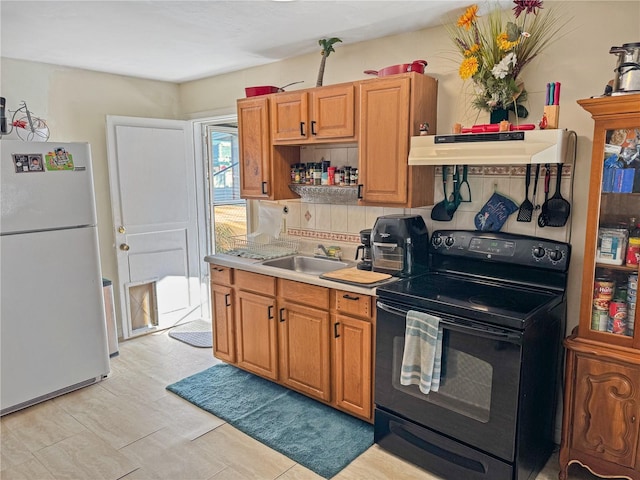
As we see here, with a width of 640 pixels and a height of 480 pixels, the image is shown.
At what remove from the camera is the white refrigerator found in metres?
2.72

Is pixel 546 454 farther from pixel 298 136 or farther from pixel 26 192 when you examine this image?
pixel 26 192

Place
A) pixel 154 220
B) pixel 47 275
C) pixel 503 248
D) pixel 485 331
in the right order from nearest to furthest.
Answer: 1. pixel 485 331
2. pixel 503 248
3. pixel 47 275
4. pixel 154 220

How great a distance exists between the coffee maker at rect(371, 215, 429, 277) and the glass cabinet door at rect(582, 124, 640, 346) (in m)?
0.91

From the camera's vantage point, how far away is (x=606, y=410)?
1971 mm

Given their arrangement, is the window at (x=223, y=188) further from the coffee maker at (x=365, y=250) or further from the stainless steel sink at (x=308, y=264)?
the coffee maker at (x=365, y=250)

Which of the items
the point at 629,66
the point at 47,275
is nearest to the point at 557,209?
the point at 629,66

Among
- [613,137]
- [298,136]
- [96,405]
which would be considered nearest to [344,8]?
[298,136]

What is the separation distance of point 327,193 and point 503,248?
1.23 metres

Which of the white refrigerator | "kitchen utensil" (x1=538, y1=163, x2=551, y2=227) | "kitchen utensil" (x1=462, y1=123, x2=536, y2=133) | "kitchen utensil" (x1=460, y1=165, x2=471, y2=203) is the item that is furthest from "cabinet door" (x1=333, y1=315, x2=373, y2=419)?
the white refrigerator

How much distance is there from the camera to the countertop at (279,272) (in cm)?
250

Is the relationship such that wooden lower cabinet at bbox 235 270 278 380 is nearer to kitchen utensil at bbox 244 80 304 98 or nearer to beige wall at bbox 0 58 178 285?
kitchen utensil at bbox 244 80 304 98

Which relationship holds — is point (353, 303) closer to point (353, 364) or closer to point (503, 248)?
point (353, 364)

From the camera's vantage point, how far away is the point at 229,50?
3146 millimetres

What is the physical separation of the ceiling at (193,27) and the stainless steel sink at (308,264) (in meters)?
1.47
